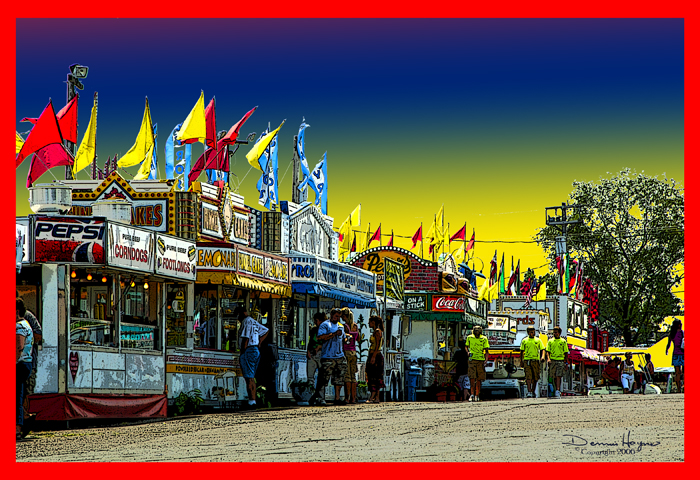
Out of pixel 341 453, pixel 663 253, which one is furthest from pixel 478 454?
pixel 663 253

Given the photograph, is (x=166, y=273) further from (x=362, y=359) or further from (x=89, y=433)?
(x=362, y=359)

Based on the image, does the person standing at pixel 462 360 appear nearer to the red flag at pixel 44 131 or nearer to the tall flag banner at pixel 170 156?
the red flag at pixel 44 131

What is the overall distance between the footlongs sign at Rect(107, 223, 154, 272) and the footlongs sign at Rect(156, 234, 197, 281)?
37 centimetres

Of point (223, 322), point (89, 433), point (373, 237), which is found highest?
point (373, 237)

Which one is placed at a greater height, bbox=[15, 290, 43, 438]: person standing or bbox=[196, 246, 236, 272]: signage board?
bbox=[196, 246, 236, 272]: signage board

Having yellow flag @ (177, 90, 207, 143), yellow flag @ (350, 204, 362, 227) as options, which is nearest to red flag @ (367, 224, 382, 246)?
yellow flag @ (350, 204, 362, 227)

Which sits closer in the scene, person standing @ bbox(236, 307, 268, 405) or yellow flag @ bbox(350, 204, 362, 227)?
person standing @ bbox(236, 307, 268, 405)

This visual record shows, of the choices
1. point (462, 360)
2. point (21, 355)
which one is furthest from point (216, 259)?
point (462, 360)

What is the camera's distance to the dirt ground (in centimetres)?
1130

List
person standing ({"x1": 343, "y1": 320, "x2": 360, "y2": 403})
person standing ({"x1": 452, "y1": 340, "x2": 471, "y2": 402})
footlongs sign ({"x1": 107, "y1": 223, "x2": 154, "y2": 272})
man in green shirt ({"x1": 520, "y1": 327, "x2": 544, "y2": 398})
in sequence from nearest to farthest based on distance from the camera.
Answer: footlongs sign ({"x1": 107, "y1": 223, "x2": 154, "y2": 272}) < person standing ({"x1": 343, "y1": 320, "x2": 360, "y2": 403}) < man in green shirt ({"x1": 520, "y1": 327, "x2": 544, "y2": 398}) < person standing ({"x1": 452, "y1": 340, "x2": 471, "y2": 402})

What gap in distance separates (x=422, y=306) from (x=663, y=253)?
884 inches

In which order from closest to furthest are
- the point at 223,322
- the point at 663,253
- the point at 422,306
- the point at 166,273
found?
the point at 166,273, the point at 223,322, the point at 422,306, the point at 663,253

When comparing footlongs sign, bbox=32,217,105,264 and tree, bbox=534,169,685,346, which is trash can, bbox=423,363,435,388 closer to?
footlongs sign, bbox=32,217,105,264

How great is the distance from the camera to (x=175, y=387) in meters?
19.2
